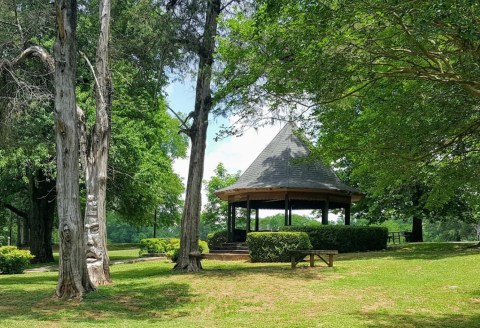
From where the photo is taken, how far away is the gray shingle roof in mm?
23250

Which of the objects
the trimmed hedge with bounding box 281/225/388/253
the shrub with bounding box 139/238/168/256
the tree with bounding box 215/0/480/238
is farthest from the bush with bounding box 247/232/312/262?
the shrub with bounding box 139/238/168/256

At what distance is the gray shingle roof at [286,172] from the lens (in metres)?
23.2

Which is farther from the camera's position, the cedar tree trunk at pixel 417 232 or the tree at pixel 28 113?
the cedar tree trunk at pixel 417 232

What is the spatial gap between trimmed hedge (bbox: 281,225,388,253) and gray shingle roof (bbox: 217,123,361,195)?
1.93 meters

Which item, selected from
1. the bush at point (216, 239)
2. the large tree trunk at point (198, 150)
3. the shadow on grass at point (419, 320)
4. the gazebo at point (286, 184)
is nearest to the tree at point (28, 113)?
the large tree trunk at point (198, 150)

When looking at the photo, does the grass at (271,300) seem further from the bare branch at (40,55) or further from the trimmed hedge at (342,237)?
the trimmed hedge at (342,237)

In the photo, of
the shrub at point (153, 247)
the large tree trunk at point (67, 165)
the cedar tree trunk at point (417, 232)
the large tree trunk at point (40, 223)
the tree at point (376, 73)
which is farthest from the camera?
the cedar tree trunk at point (417, 232)

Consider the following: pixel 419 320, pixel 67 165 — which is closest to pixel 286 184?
pixel 67 165

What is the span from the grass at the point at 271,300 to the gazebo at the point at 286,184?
764 cm

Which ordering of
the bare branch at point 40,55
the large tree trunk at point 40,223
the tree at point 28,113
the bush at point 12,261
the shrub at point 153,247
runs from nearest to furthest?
the bare branch at point 40,55 → the tree at point 28,113 → the bush at point 12,261 → the large tree trunk at point 40,223 → the shrub at point 153,247

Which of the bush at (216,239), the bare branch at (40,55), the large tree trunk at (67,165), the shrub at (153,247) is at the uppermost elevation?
the bare branch at (40,55)

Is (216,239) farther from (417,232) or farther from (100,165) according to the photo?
(417,232)

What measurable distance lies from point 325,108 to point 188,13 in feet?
21.1

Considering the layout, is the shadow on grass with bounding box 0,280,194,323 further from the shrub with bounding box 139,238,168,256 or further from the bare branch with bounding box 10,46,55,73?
the shrub with bounding box 139,238,168,256
